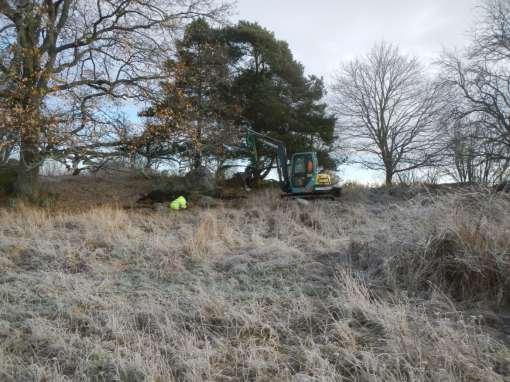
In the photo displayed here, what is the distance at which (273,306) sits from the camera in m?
3.11

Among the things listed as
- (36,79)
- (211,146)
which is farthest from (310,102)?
(36,79)

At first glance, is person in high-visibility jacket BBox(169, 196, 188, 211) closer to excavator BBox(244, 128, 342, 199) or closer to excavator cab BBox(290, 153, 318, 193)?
excavator BBox(244, 128, 342, 199)

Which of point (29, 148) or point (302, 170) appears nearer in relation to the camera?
point (29, 148)

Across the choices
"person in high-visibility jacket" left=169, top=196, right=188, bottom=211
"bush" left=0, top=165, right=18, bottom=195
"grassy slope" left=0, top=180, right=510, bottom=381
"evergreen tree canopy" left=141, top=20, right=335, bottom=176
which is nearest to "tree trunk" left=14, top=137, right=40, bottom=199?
"bush" left=0, top=165, right=18, bottom=195

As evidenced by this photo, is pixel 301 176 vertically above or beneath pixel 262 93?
beneath

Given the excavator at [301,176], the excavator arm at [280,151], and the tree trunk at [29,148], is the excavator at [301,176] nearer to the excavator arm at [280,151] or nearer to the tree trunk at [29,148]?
the excavator arm at [280,151]

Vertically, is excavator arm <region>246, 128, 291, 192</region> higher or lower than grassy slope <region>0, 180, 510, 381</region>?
higher

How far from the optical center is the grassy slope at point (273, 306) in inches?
88.7

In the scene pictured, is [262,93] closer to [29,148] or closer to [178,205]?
[178,205]

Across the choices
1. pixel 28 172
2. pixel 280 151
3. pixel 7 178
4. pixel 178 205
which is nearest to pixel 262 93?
pixel 280 151

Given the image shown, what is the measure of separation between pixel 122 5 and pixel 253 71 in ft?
25.6

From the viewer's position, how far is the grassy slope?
2252 mm

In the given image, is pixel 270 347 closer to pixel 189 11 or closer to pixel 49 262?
pixel 49 262

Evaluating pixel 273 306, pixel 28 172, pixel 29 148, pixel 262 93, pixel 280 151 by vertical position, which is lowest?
pixel 273 306
